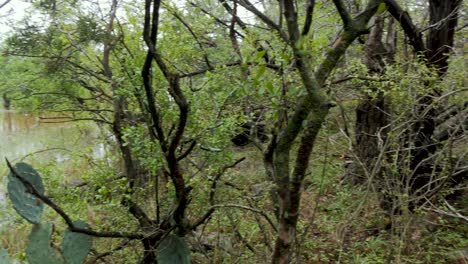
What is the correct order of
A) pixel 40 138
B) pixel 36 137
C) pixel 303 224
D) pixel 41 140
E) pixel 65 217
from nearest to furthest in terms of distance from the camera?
pixel 65 217
pixel 303 224
pixel 41 140
pixel 40 138
pixel 36 137

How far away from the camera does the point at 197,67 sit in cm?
421

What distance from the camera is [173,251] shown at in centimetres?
311

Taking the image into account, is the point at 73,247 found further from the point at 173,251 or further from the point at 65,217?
the point at 173,251

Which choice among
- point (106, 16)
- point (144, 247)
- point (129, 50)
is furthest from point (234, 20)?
point (144, 247)

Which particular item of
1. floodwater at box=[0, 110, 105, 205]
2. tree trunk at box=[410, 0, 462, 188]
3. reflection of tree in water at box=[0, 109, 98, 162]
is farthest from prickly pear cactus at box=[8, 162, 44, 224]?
tree trunk at box=[410, 0, 462, 188]

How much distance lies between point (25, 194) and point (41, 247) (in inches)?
16.6

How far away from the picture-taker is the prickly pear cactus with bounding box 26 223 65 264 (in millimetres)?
3020

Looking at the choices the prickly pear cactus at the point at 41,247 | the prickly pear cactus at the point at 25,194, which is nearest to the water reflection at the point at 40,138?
the prickly pear cactus at the point at 25,194

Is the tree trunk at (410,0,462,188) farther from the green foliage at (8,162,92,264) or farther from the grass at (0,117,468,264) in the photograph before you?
the green foliage at (8,162,92,264)

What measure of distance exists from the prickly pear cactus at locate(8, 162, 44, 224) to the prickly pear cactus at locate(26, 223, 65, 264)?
0.08 m

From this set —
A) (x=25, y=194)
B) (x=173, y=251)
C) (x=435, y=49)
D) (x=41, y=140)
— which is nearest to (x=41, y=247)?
(x=25, y=194)

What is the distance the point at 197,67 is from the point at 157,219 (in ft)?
5.48

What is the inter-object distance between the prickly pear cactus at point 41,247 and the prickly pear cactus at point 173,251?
723mm

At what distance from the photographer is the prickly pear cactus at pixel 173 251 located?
309cm
